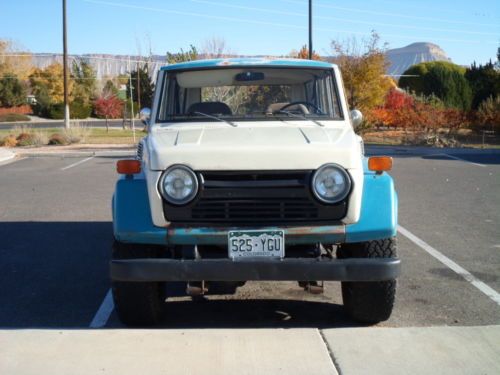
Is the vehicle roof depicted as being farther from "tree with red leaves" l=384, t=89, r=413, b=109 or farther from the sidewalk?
"tree with red leaves" l=384, t=89, r=413, b=109

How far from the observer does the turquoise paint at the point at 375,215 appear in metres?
4.27

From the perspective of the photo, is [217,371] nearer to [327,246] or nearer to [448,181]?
[327,246]

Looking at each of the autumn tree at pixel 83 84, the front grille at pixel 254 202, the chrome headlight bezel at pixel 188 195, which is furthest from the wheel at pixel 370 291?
the autumn tree at pixel 83 84

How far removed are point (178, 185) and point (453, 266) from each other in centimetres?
359

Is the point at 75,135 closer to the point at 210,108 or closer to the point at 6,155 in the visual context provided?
the point at 6,155

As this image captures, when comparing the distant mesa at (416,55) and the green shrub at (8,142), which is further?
the distant mesa at (416,55)

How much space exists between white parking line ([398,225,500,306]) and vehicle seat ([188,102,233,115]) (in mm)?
→ 2777

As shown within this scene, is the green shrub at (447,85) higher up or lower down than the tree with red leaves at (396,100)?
higher up

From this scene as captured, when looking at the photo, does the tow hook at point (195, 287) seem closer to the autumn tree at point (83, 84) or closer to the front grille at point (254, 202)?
the front grille at point (254, 202)

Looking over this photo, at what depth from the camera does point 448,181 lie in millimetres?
13336

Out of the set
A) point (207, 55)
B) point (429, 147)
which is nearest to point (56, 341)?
point (429, 147)

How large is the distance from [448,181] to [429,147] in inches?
401

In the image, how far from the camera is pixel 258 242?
13.8 ft

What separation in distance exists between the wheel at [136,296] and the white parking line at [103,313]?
274 millimetres
